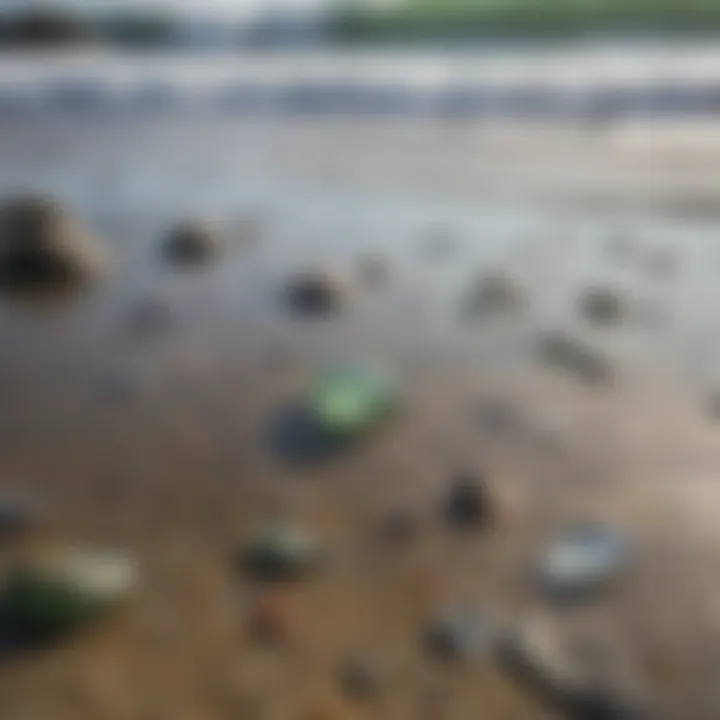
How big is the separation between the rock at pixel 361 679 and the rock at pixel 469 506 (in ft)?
0.33

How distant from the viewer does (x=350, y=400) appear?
0.68 meters

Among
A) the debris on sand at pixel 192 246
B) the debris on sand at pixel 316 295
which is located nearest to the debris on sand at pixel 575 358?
the debris on sand at pixel 316 295

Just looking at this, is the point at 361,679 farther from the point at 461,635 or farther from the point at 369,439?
the point at 369,439

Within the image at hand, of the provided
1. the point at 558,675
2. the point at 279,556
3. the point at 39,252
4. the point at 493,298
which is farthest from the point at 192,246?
the point at 558,675

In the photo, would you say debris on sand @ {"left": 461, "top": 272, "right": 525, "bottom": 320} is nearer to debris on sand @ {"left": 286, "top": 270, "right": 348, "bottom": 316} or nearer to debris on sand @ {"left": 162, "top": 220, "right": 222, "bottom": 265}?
debris on sand @ {"left": 286, "top": 270, "right": 348, "bottom": 316}

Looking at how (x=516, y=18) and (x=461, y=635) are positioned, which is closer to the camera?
(x=461, y=635)

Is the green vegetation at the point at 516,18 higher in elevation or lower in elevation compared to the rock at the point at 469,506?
higher

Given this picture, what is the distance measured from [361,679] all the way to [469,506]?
0.12 m

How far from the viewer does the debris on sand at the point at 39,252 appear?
0.81 meters

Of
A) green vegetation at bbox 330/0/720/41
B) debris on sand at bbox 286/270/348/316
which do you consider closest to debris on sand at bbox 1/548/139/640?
debris on sand at bbox 286/270/348/316

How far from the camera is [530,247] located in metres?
0.88

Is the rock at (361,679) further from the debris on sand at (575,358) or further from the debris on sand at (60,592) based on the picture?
the debris on sand at (575,358)

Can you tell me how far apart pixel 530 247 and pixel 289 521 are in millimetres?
354

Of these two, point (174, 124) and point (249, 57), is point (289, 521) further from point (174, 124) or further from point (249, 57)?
point (249, 57)
